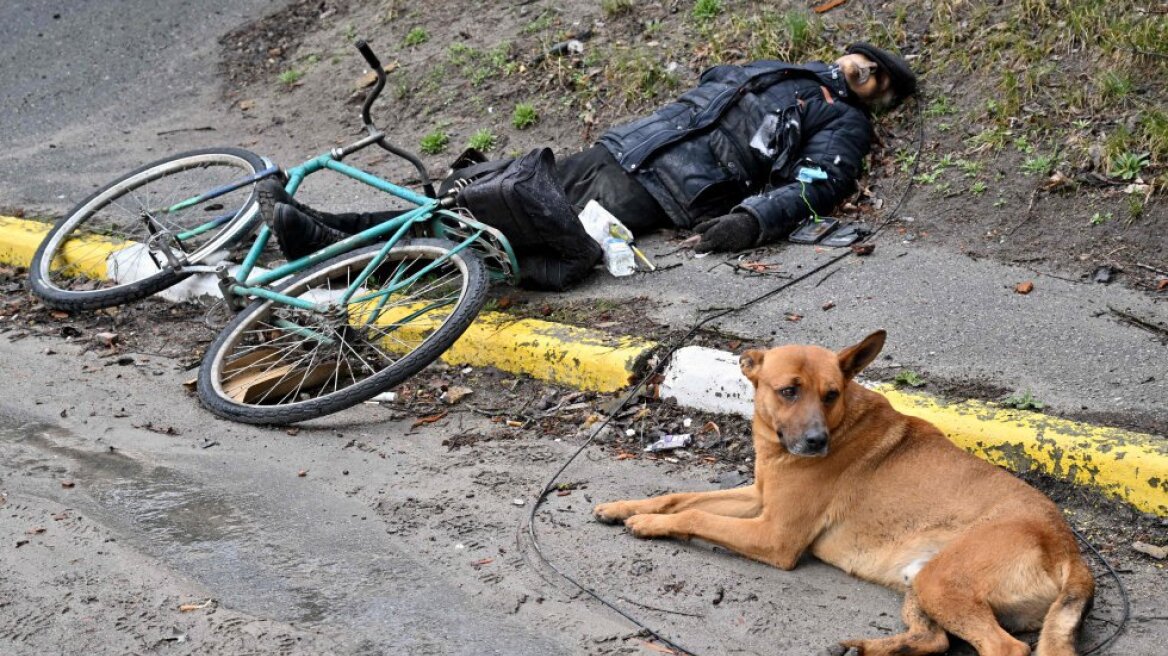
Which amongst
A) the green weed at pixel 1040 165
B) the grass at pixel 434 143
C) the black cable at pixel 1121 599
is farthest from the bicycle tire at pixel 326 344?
the green weed at pixel 1040 165

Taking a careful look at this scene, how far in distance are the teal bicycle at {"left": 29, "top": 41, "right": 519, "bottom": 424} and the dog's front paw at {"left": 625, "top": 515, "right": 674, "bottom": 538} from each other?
1482 mm

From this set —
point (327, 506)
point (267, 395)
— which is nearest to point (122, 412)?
point (267, 395)

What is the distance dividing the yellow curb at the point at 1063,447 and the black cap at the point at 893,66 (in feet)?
9.72

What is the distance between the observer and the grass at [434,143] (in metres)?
8.04

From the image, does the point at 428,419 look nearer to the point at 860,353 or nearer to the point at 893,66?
the point at 860,353

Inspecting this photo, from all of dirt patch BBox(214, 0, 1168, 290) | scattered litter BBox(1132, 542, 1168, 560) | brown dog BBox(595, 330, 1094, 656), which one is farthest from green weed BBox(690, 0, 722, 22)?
scattered litter BBox(1132, 542, 1168, 560)

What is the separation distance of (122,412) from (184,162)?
7.26 ft

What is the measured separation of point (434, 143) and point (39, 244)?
2542mm

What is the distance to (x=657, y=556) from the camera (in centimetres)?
395

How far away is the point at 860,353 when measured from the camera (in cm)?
395

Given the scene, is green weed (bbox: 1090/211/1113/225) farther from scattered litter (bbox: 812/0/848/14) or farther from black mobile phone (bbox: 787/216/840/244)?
scattered litter (bbox: 812/0/848/14)

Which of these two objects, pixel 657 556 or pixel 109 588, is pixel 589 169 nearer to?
pixel 657 556

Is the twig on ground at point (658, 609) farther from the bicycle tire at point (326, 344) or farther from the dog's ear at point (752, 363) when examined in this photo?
the bicycle tire at point (326, 344)

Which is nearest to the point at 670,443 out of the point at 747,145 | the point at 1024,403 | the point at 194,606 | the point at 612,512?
the point at 612,512
